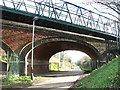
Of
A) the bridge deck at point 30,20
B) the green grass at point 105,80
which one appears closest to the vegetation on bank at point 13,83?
the green grass at point 105,80

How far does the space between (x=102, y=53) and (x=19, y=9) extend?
15.0 meters

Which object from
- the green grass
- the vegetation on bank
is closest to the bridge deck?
the vegetation on bank

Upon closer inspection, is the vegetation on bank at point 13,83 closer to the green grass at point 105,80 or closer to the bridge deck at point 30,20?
the green grass at point 105,80

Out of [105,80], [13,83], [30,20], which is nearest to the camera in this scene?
[105,80]

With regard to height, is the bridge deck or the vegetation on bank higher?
the bridge deck

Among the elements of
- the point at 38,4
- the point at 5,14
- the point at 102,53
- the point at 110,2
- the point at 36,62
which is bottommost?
the point at 36,62

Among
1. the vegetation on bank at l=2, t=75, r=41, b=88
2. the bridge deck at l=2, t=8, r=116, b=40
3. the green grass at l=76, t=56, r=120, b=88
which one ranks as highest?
the bridge deck at l=2, t=8, r=116, b=40

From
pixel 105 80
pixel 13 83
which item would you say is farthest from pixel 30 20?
pixel 105 80

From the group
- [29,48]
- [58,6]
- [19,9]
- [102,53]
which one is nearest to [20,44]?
[29,48]

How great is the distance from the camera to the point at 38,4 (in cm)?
1266

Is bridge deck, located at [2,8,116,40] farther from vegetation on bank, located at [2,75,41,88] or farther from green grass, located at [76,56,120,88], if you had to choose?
green grass, located at [76,56,120,88]

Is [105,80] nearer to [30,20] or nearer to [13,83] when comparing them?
[13,83]

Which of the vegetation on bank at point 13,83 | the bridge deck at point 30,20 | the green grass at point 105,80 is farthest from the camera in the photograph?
the bridge deck at point 30,20

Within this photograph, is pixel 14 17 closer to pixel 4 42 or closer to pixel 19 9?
pixel 19 9
